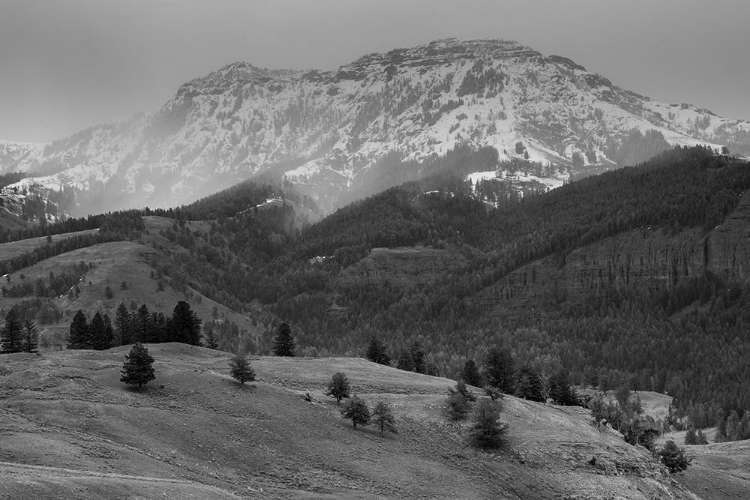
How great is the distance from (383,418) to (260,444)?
19343 millimetres

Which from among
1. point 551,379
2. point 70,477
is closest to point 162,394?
point 70,477

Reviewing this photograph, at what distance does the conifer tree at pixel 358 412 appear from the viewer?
116 m

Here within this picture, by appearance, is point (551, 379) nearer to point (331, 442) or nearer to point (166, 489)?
point (331, 442)

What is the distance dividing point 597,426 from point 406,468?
141ft

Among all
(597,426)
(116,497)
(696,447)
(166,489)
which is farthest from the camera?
(696,447)

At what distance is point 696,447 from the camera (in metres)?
161

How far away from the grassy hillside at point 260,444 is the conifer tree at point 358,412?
140 centimetres

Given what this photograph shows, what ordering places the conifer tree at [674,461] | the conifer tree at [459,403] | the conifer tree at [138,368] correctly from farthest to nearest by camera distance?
1. the conifer tree at [674,461]
2. the conifer tree at [459,403]
3. the conifer tree at [138,368]

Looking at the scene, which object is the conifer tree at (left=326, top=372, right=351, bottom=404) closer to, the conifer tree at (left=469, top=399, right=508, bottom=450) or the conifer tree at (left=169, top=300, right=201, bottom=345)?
the conifer tree at (left=469, top=399, right=508, bottom=450)

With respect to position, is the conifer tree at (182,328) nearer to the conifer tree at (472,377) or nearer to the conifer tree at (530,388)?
the conifer tree at (472,377)

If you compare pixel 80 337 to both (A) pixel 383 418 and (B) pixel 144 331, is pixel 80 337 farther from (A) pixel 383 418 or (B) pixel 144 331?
(A) pixel 383 418

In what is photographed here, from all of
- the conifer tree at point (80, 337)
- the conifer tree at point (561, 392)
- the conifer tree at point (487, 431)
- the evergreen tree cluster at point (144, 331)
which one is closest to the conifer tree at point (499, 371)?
the conifer tree at point (561, 392)

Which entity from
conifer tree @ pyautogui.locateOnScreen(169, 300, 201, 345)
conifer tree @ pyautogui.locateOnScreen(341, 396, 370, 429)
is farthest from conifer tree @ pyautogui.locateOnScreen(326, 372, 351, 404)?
conifer tree @ pyautogui.locateOnScreen(169, 300, 201, 345)

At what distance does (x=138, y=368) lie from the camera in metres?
112
